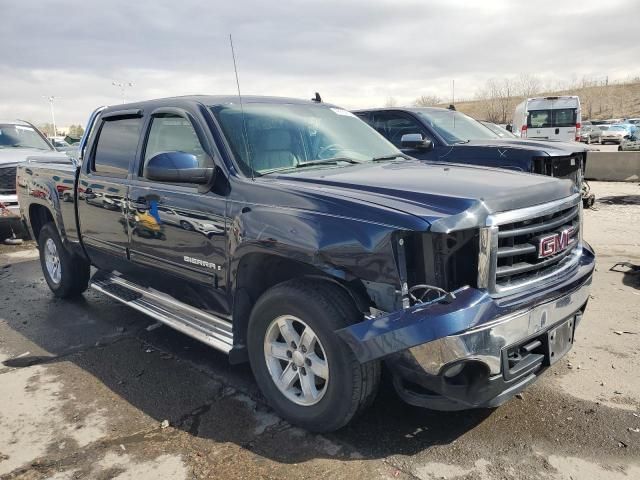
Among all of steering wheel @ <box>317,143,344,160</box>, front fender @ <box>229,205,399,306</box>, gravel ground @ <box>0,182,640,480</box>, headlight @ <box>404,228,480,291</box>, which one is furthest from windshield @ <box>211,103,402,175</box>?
gravel ground @ <box>0,182,640,480</box>

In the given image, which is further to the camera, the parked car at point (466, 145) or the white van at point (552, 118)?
the white van at point (552, 118)

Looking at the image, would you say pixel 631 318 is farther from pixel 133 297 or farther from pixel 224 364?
pixel 133 297

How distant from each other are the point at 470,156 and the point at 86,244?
480cm

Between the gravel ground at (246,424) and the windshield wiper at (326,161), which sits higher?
the windshield wiper at (326,161)

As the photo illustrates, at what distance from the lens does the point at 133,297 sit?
4.59 meters

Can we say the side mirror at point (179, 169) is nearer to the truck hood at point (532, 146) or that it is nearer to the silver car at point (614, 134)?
the truck hood at point (532, 146)

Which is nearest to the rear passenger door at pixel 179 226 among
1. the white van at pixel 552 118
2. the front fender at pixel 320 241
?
the front fender at pixel 320 241

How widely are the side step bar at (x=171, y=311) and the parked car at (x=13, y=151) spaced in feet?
16.8

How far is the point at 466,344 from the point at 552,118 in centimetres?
1920

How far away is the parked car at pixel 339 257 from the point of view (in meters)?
2.62

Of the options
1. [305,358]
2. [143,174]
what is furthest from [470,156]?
[305,358]

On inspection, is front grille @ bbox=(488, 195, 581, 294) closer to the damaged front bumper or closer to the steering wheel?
the damaged front bumper

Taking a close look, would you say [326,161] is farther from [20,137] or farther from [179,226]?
[20,137]

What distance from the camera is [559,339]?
3070 mm
